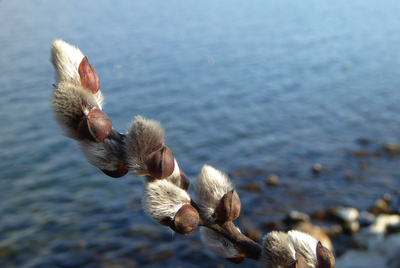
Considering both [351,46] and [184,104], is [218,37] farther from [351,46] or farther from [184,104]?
[184,104]

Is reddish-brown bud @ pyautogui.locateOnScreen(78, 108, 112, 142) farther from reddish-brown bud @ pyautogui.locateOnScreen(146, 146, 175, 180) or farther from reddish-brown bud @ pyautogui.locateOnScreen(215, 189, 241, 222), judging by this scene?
reddish-brown bud @ pyautogui.locateOnScreen(215, 189, 241, 222)

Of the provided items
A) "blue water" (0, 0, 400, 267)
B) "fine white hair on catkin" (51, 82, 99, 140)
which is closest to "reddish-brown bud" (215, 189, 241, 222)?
"fine white hair on catkin" (51, 82, 99, 140)

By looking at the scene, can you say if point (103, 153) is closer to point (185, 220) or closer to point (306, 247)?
point (185, 220)

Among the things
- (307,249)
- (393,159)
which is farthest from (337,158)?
(307,249)

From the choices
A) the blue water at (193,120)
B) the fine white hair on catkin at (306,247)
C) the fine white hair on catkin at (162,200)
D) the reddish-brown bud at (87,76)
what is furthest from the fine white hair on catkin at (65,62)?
the blue water at (193,120)

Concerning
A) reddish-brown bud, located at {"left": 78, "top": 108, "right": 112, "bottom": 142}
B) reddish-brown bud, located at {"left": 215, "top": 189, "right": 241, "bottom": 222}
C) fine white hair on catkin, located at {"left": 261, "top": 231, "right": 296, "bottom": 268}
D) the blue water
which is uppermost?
reddish-brown bud, located at {"left": 78, "top": 108, "right": 112, "bottom": 142}

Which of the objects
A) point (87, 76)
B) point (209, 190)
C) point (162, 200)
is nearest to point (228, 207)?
point (209, 190)

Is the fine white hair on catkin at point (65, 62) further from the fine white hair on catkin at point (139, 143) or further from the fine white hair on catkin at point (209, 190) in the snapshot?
the fine white hair on catkin at point (209, 190)

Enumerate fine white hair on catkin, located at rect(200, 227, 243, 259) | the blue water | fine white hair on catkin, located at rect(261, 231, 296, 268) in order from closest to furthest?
fine white hair on catkin, located at rect(261, 231, 296, 268), fine white hair on catkin, located at rect(200, 227, 243, 259), the blue water
